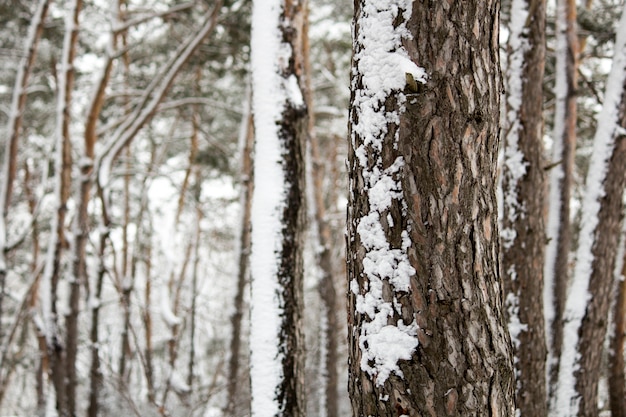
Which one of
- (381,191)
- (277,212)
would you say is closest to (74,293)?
(277,212)

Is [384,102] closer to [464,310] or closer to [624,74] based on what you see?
[464,310]

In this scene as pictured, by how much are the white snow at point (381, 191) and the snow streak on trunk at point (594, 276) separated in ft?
10.3

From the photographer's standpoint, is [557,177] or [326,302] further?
[326,302]

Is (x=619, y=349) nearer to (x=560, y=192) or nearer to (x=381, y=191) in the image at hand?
(x=560, y=192)

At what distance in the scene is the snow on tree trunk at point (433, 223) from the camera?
158cm

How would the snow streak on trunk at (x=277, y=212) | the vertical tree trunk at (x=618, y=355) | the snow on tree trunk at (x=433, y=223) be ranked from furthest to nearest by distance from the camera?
the vertical tree trunk at (x=618, y=355) < the snow streak on trunk at (x=277, y=212) < the snow on tree trunk at (x=433, y=223)

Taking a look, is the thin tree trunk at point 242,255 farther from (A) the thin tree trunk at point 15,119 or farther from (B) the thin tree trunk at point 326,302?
(A) the thin tree trunk at point 15,119

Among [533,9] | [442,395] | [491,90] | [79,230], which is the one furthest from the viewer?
[79,230]

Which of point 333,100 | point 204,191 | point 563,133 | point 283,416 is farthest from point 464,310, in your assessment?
point 204,191

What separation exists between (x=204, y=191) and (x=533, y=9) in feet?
36.6

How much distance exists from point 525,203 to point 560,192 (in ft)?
3.69

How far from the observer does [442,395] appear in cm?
156

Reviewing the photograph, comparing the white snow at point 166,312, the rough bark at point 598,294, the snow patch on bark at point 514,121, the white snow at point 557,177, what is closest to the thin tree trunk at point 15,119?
the white snow at point 166,312

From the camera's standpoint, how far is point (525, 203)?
13.4 feet
